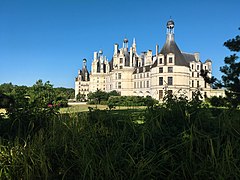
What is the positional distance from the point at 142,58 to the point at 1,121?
55295mm

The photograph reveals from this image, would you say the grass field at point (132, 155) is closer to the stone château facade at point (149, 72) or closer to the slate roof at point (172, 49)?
the stone château facade at point (149, 72)

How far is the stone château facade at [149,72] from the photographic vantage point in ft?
145

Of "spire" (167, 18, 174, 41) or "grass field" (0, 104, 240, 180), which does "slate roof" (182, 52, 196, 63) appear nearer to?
"spire" (167, 18, 174, 41)

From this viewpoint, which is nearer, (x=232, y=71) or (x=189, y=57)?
(x=232, y=71)

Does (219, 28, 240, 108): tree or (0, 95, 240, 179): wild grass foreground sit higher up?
(219, 28, 240, 108): tree

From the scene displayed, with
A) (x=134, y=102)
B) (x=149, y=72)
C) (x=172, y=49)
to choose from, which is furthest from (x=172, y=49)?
(x=134, y=102)

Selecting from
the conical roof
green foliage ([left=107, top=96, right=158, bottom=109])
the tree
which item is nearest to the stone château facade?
the conical roof

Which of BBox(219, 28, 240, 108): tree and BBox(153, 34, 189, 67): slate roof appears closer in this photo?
BBox(219, 28, 240, 108): tree

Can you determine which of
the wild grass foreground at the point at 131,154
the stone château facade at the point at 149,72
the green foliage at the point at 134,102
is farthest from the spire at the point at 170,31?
the wild grass foreground at the point at 131,154

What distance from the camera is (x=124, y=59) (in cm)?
5550

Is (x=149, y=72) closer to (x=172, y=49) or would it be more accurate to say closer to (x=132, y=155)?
(x=172, y=49)

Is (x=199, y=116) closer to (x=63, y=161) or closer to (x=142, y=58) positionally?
(x=63, y=161)

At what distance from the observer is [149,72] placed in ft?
165

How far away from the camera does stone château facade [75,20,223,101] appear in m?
44.2
